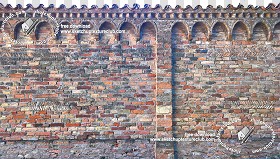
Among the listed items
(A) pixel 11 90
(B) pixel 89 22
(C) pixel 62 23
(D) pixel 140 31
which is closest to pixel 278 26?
(D) pixel 140 31

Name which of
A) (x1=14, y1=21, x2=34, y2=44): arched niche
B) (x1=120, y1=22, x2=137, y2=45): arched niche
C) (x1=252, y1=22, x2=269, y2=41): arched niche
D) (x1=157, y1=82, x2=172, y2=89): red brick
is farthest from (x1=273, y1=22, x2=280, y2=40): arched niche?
(x1=14, y1=21, x2=34, y2=44): arched niche

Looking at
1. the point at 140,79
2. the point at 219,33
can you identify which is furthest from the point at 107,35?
the point at 219,33

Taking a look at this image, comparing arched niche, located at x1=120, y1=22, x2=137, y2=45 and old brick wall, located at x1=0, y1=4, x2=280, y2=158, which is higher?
arched niche, located at x1=120, y1=22, x2=137, y2=45

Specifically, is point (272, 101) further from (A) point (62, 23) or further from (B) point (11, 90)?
(B) point (11, 90)

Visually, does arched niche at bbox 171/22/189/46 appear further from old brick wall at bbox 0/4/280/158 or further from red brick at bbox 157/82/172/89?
red brick at bbox 157/82/172/89

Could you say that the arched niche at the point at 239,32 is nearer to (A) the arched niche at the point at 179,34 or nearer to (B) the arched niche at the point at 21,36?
(A) the arched niche at the point at 179,34

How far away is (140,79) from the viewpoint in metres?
6.57

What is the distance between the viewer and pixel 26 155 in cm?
624

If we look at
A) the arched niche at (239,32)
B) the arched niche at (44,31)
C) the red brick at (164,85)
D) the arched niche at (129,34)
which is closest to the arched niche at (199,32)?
the arched niche at (239,32)

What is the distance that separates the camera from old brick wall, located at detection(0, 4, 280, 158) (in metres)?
6.35

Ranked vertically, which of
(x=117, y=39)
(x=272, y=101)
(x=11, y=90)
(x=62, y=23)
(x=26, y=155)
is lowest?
(x=26, y=155)

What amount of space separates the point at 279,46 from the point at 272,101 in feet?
4.51

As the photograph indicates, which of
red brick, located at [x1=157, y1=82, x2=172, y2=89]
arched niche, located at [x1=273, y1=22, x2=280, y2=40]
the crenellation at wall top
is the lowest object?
red brick, located at [x1=157, y1=82, x2=172, y2=89]

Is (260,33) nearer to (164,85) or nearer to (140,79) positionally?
(164,85)
